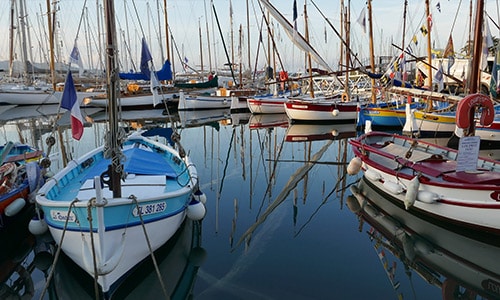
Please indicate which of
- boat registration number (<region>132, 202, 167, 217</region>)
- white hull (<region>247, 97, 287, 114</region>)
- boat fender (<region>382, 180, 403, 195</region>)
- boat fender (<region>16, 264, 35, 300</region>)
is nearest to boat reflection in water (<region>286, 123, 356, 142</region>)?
white hull (<region>247, 97, 287, 114</region>)

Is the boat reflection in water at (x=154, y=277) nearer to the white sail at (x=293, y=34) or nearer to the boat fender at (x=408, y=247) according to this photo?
the boat fender at (x=408, y=247)

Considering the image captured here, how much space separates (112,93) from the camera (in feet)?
20.4

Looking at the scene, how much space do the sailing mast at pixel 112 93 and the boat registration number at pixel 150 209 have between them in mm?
500

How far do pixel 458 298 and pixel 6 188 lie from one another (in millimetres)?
9404

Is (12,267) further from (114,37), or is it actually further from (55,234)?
(114,37)

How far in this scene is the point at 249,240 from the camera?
333 inches

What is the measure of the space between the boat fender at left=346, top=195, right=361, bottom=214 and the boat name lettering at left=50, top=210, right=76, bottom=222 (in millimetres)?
7092

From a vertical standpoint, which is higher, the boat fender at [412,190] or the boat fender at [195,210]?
the boat fender at [412,190]

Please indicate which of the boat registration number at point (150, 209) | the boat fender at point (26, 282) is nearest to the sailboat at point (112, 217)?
the boat registration number at point (150, 209)

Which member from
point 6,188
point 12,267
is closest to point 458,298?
point 12,267

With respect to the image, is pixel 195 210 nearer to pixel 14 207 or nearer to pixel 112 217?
pixel 112 217

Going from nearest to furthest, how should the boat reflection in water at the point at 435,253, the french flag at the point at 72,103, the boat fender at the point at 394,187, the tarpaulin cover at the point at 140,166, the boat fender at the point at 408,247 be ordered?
1. the boat reflection in water at the point at 435,253
2. the french flag at the point at 72,103
3. the boat fender at the point at 408,247
4. the tarpaulin cover at the point at 140,166
5. the boat fender at the point at 394,187

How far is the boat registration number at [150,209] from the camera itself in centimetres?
622

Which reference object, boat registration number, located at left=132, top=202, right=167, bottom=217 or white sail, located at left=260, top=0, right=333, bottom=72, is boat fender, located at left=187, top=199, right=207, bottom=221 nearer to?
boat registration number, located at left=132, top=202, right=167, bottom=217
